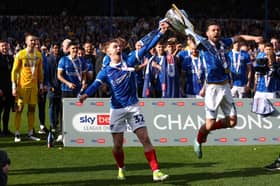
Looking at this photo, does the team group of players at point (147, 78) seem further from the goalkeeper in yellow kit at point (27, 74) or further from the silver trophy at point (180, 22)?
the silver trophy at point (180, 22)

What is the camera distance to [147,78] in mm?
14586

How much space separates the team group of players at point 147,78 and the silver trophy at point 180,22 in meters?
0.12

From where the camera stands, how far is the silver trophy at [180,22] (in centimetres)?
914

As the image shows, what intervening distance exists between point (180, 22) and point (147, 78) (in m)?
5.42

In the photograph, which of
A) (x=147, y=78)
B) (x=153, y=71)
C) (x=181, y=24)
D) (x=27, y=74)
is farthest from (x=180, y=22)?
(x=147, y=78)

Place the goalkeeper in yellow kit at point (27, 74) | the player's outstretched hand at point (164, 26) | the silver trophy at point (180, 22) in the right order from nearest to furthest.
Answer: the player's outstretched hand at point (164, 26)
the silver trophy at point (180, 22)
the goalkeeper in yellow kit at point (27, 74)

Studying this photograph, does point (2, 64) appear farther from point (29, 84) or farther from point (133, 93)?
point (133, 93)

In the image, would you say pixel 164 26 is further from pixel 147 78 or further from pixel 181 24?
pixel 147 78

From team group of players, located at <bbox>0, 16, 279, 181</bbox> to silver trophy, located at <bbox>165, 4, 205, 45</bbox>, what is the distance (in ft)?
0.40

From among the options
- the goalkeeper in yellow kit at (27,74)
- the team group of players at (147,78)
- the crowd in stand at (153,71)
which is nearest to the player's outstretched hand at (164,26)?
the team group of players at (147,78)

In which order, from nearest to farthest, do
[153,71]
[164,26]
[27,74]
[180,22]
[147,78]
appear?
[164,26], [180,22], [27,74], [153,71], [147,78]

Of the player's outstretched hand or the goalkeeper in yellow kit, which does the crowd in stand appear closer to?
the goalkeeper in yellow kit

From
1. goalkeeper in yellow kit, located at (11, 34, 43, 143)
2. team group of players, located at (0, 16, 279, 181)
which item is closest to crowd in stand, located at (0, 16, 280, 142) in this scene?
team group of players, located at (0, 16, 279, 181)

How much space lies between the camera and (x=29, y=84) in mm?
13188
